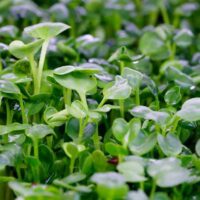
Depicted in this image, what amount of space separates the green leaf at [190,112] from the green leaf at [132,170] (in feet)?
0.46

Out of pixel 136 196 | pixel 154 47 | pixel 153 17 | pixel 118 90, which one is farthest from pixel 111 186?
pixel 153 17

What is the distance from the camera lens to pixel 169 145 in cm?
79

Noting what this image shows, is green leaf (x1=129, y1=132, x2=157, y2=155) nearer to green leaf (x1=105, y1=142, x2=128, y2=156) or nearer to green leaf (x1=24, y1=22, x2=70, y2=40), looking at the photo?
green leaf (x1=105, y1=142, x2=128, y2=156)

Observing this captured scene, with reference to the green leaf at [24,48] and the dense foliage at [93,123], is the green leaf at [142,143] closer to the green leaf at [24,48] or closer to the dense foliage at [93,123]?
the dense foliage at [93,123]

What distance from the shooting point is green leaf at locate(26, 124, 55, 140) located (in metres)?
0.81

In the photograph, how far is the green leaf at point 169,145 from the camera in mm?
777

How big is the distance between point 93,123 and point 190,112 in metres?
0.16

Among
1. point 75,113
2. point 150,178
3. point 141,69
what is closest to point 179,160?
point 150,178

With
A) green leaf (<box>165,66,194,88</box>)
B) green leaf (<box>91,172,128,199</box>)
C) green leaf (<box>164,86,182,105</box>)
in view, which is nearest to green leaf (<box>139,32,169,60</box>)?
green leaf (<box>165,66,194,88</box>)

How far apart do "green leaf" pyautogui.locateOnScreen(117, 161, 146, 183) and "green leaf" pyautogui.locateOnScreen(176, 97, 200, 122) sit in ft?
0.46

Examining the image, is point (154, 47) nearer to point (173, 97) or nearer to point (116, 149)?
point (173, 97)

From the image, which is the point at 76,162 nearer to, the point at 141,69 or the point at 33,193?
the point at 33,193

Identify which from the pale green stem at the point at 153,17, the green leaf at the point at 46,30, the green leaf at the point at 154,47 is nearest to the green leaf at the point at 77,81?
the green leaf at the point at 46,30

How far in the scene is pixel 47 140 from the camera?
90 cm
